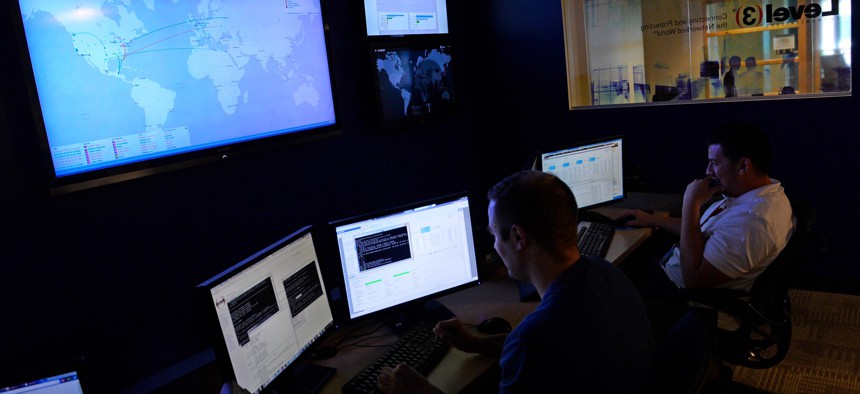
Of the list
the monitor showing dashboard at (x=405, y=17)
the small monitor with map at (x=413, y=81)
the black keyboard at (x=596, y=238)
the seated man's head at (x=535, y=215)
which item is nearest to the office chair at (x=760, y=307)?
the black keyboard at (x=596, y=238)

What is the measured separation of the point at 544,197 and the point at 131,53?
1.67 metres

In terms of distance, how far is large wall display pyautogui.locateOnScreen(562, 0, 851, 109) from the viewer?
4.03m

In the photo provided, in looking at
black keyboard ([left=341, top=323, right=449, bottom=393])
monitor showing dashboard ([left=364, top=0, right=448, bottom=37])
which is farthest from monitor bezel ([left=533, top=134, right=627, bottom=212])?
black keyboard ([left=341, top=323, right=449, bottom=393])

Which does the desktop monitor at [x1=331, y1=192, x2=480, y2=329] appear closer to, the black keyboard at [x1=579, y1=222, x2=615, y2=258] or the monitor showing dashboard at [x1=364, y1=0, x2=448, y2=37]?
the black keyboard at [x1=579, y1=222, x2=615, y2=258]

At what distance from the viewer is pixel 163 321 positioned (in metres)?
2.67

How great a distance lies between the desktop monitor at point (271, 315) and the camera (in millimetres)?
1706

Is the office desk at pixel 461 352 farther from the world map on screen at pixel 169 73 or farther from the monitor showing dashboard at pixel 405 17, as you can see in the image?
the monitor showing dashboard at pixel 405 17

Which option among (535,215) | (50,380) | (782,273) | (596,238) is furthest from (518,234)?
(596,238)

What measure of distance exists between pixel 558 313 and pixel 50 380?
1152 mm

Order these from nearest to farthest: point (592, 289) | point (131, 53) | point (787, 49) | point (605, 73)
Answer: point (592, 289), point (131, 53), point (787, 49), point (605, 73)

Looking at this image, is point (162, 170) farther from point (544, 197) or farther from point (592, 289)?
point (592, 289)

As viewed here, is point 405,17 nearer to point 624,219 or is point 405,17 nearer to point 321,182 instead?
point 321,182

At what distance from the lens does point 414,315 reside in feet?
8.19

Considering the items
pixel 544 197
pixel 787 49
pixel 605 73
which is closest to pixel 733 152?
pixel 544 197
